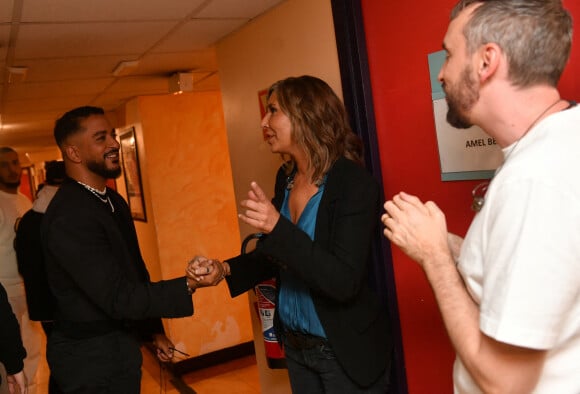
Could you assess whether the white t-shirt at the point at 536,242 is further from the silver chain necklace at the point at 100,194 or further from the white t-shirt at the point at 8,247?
the white t-shirt at the point at 8,247

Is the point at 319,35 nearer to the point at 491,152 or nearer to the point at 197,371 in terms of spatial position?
the point at 491,152

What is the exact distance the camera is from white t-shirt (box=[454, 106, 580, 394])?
33.1 inches

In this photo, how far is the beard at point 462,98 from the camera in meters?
1.04

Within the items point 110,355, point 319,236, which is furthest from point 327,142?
point 110,355

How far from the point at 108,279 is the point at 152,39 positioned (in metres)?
1.49

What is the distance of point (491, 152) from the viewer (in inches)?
62.8

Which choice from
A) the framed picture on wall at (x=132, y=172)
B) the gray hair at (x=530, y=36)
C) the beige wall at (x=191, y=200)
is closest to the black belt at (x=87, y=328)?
the gray hair at (x=530, y=36)

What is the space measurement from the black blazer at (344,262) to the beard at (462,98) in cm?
54

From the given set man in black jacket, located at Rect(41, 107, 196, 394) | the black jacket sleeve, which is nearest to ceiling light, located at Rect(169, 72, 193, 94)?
man in black jacket, located at Rect(41, 107, 196, 394)

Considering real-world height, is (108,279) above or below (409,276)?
above

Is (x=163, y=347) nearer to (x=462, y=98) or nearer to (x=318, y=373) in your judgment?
(x=318, y=373)

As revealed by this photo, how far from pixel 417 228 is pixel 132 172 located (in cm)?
432

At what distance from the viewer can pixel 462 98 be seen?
107 centimetres

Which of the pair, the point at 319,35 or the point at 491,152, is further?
the point at 319,35
